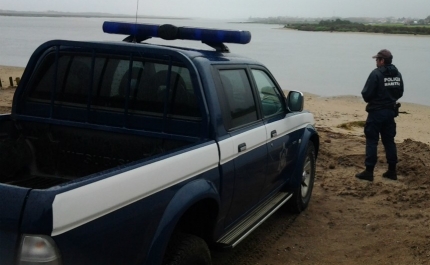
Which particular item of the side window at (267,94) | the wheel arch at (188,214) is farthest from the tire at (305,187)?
the wheel arch at (188,214)

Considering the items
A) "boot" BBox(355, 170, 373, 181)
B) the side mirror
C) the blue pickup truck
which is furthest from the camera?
"boot" BBox(355, 170, 373, 181)

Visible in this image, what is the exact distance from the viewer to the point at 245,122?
446 cm

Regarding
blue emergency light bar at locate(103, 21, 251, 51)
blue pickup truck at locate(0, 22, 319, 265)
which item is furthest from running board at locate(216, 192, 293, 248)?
blue emergency light bar at locate(103, 21, 251, 51)

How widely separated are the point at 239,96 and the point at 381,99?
3.81 metres

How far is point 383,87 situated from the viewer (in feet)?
25.1

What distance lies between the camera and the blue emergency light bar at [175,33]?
4.71 meters

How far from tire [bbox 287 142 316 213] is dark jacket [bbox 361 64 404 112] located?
1.76 m

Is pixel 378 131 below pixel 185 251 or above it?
below

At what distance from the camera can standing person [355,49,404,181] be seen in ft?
25.2

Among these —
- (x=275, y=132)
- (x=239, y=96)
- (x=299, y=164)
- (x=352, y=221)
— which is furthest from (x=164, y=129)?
(x=352, y=221)

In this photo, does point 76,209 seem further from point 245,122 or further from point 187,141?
point 245,122

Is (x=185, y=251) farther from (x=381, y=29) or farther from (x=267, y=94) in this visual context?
(x=381, y=29)

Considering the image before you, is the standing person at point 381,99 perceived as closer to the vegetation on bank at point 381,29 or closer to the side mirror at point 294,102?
the side mirror at point 294,102

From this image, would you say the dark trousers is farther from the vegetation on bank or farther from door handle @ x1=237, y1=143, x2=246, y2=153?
the vegetation on bank
